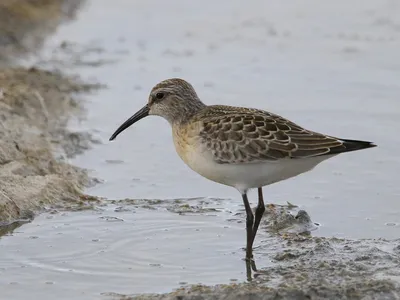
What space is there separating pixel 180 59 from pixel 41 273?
7982 mm

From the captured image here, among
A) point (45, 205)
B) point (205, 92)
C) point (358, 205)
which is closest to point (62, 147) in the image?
point (45, 205)

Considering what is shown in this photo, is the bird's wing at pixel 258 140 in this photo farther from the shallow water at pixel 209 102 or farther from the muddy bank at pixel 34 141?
the muddy bank at pixel 34 141

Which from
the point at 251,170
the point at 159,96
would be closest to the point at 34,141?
the point at 159,96

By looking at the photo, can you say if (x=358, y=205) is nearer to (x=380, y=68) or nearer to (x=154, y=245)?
(x=154, y=245)

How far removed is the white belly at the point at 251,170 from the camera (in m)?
8.09

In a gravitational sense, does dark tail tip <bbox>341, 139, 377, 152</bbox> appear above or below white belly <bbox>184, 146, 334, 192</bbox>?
above

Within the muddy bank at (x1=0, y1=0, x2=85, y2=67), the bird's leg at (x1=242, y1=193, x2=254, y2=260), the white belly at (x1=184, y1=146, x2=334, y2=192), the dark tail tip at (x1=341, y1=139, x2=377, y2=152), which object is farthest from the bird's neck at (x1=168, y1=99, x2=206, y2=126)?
the muddy bank at (x1=0, y1=0, x2=85, y2=67)

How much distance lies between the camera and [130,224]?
366 inches

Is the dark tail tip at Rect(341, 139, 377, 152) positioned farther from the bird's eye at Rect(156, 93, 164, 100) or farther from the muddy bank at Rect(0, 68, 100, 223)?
A: the muddy bank at Rect(0, 68, 100, 223)

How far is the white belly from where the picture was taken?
26.5 feet

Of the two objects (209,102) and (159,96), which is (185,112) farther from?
(209,102)

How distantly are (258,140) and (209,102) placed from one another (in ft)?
17.0

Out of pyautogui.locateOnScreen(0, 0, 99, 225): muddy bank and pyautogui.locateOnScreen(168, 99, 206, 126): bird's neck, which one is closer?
pyautogui.locateOnScreen(168, 99, 206, 126): bird's neck

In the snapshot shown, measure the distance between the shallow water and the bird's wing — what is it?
92cm
